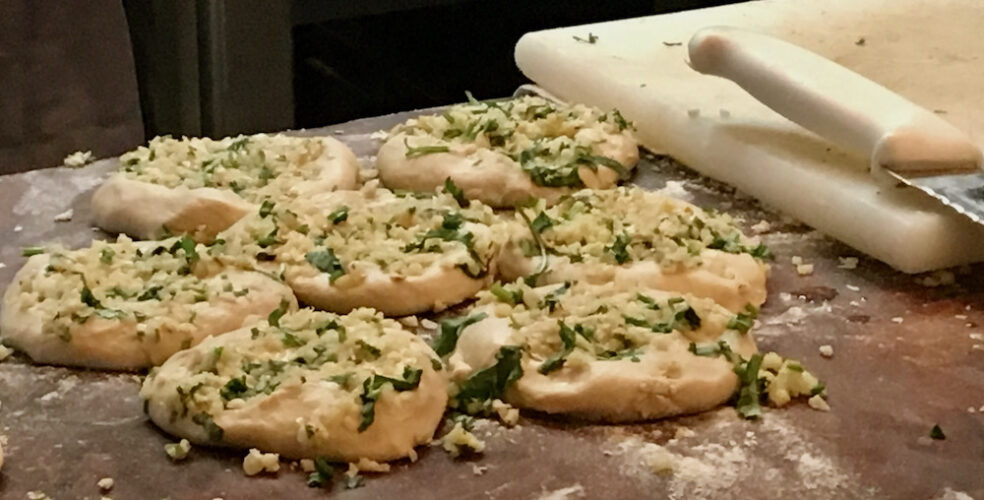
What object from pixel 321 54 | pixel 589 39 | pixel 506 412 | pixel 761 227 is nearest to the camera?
pixel 506 412

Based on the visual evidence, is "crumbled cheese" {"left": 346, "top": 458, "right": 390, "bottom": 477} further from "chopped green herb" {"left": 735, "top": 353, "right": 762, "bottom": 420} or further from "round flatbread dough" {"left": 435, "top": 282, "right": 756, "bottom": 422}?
"chopped green herb" {"left": 735, "top": 353, "right": 762, "bottom": 420}

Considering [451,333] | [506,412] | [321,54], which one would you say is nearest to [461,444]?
[506,412]

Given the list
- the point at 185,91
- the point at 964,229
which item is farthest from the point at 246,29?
the point at 964,229

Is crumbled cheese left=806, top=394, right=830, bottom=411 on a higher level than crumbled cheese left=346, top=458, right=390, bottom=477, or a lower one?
higher

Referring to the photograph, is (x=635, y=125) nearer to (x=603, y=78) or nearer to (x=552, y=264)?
(x=603, y=78)

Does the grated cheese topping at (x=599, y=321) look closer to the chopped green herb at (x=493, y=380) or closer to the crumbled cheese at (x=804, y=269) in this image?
the chopped green herb at (x=493, y=380)

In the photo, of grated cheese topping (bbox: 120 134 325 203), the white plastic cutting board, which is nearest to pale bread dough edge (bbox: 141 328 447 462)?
grated cheese topping (bbox: 120 134 325 203)

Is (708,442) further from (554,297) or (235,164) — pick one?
(235,164)
